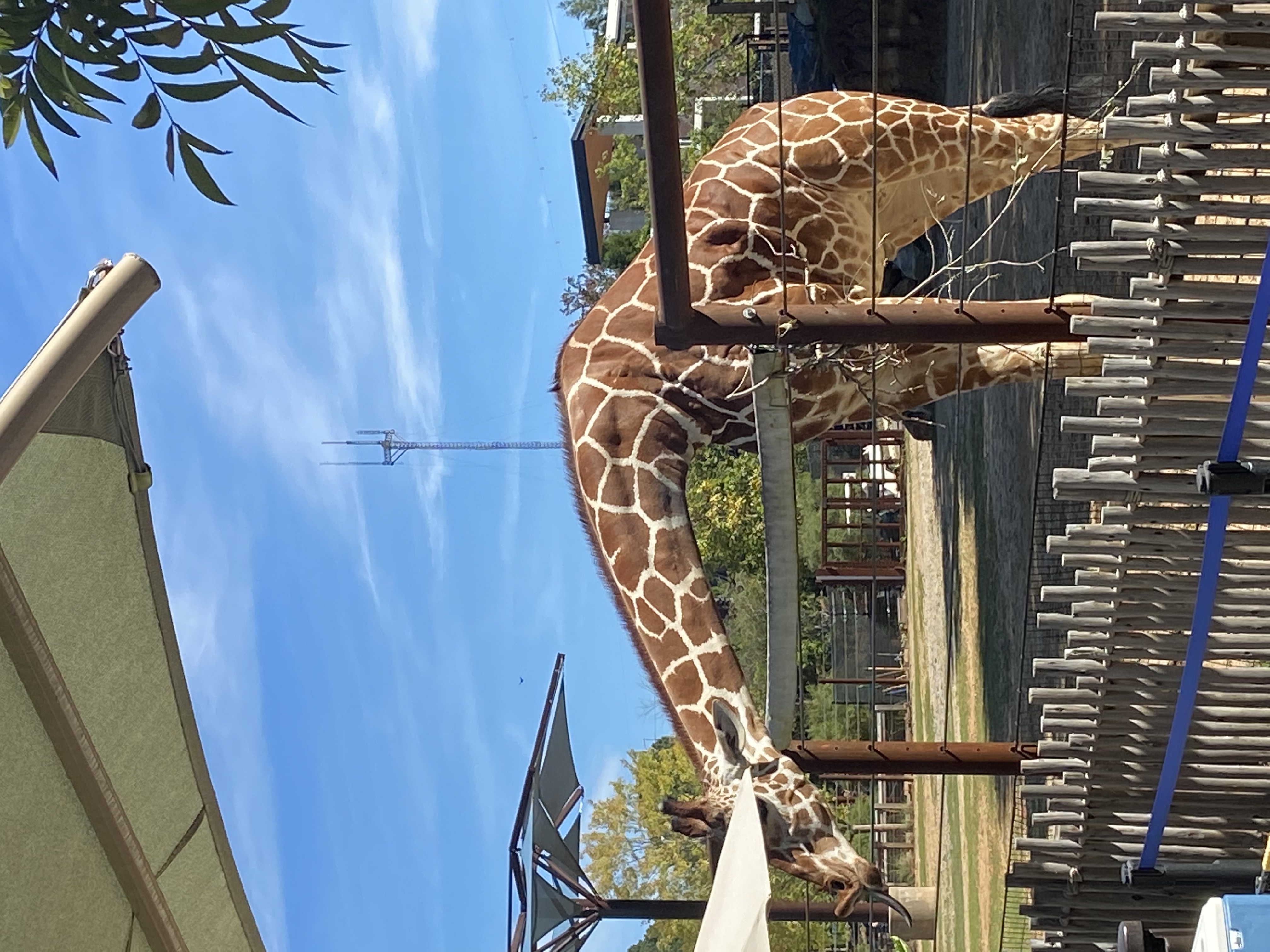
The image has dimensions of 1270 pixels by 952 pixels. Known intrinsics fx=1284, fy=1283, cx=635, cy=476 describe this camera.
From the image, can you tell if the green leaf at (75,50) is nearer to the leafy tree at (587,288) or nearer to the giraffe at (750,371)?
the giraffe at (750,371)

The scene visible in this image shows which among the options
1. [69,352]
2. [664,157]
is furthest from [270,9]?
[69,352]

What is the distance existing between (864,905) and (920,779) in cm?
557

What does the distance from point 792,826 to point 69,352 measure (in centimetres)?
331

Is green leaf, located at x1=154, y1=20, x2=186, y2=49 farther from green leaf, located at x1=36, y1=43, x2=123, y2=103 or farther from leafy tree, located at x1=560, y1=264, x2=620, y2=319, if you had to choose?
leafy tree, located at x1=560, y1=264, x2=620, y2=319

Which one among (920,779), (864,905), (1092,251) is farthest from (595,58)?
(1092,251)

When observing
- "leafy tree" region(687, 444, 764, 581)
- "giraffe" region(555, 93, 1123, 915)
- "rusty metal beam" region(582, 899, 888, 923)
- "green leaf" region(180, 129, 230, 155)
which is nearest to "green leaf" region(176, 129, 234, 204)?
"green leaf" region(180, 129, 230, 155)

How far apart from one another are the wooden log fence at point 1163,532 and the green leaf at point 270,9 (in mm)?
2425

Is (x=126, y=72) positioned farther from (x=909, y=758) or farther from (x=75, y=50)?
(x=909, y=758)

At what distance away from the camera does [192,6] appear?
146 inches

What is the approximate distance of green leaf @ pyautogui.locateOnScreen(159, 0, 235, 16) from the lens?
3.71m

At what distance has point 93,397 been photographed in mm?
2391

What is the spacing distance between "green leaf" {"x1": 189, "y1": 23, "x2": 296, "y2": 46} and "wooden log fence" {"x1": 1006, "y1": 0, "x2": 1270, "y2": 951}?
2444mm

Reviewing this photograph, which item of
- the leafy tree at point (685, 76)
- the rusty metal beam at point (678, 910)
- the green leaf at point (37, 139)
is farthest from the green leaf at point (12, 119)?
the leafy tree at point (685, 76)

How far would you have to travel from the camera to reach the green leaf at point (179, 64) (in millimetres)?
3936
